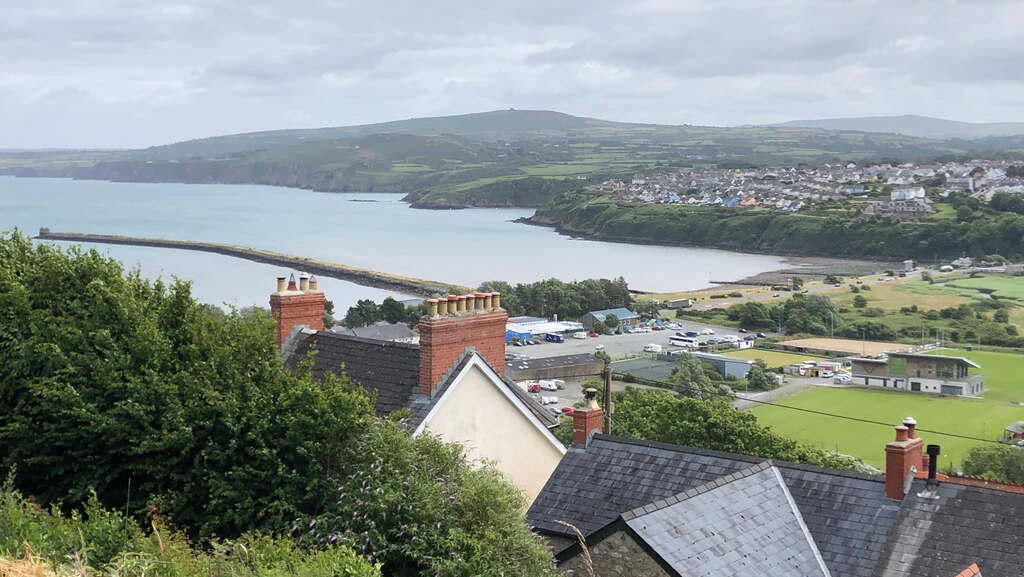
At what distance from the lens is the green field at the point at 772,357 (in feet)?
244

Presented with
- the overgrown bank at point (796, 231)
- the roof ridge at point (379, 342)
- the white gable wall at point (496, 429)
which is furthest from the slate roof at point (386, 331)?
the overgrown bank at point (796, 231)

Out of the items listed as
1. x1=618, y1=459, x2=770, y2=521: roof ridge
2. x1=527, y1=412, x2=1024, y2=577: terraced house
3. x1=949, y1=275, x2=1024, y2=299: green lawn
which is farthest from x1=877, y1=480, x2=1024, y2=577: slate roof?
x1=949, y1=275, x2=1024, y2=299: green lawn

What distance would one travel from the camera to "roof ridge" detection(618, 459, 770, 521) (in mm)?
9797

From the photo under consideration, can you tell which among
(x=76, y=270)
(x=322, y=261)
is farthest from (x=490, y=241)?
(x=76, y=270)

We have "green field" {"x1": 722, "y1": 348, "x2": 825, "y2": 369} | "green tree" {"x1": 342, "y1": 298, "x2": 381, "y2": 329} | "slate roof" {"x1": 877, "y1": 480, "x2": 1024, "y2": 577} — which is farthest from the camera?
"green tree" {"x1": 342, "y1": 298, "x2": 381, "y2": 329}

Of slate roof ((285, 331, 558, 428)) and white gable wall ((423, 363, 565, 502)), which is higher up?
slate roof ((285, 331, 558, 428))

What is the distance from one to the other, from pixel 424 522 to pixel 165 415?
315 cm

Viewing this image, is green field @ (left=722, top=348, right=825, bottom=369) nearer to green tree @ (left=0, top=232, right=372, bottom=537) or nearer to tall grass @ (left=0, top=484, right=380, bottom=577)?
green tree @ (left=0, top=232, right=372, bottom=537)

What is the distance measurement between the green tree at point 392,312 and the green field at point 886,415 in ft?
99.9

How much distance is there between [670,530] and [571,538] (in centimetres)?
191

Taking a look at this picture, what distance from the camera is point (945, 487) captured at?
11.2 metres

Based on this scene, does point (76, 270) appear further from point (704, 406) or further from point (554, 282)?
point (554, 282)

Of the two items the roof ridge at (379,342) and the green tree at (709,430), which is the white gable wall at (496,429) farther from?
the green tree at (709,430)

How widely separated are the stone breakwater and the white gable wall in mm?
68301
